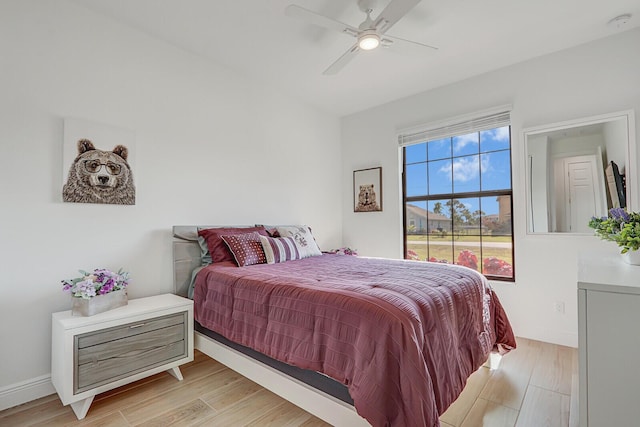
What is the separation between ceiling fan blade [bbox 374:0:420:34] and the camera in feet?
5.71

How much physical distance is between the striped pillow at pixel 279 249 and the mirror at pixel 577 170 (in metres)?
2.28

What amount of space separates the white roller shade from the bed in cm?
177

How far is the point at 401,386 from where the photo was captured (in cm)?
119

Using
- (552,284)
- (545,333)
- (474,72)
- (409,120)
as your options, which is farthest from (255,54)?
(545,333)

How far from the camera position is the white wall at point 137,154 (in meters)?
1.92

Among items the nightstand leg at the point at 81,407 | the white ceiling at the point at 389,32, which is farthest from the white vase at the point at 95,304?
the white ceiling at the point at 389,32

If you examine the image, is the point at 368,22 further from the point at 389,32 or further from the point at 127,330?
the point at 127,330

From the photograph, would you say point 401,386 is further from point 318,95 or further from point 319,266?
point 318,95

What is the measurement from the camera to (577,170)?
268 centimetres

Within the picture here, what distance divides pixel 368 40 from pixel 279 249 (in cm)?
181

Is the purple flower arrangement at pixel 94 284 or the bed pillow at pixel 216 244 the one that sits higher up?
the bed pillow at pixel 216 244

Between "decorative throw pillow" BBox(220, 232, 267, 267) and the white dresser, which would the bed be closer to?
"decorative throw pillow" BBox(220, 232, 267, 267)

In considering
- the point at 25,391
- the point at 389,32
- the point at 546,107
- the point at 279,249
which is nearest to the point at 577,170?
the point at 546,107

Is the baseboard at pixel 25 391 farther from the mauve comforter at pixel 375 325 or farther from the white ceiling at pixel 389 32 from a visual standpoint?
the white ceiling at pixel 389 32
